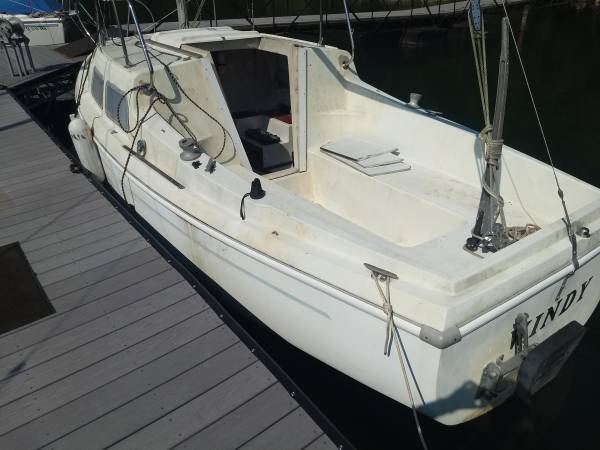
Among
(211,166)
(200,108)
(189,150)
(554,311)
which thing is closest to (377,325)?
(554,311)

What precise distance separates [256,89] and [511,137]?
705cm

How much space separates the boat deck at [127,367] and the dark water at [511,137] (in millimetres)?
825

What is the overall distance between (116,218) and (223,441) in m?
3.21

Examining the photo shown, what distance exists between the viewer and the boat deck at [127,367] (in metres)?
3.08

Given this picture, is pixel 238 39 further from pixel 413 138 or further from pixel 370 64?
pixel 370 64

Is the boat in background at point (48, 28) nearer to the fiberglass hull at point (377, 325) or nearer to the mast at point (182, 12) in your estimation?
the mast at point (182, 12)

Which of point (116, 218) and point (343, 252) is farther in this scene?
point (116, 218)

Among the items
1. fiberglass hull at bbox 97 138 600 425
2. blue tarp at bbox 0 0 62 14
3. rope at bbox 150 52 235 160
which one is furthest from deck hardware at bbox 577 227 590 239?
blue tarp at bbox 0 0 62 14

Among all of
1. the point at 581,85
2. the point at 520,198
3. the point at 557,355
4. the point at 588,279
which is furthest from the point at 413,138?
the point at 581,85

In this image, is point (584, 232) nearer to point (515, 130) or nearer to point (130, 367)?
point (130, 367)

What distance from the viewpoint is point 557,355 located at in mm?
3408

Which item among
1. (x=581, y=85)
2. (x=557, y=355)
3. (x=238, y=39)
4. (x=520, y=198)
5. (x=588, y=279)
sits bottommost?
(x=581, y=85)

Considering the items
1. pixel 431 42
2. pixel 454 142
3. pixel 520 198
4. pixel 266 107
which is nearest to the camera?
pixel 520 198

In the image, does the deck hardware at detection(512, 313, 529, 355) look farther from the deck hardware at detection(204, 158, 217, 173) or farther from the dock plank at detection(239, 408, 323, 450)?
the deck hardware at detection(204, 158, 217, 173)
